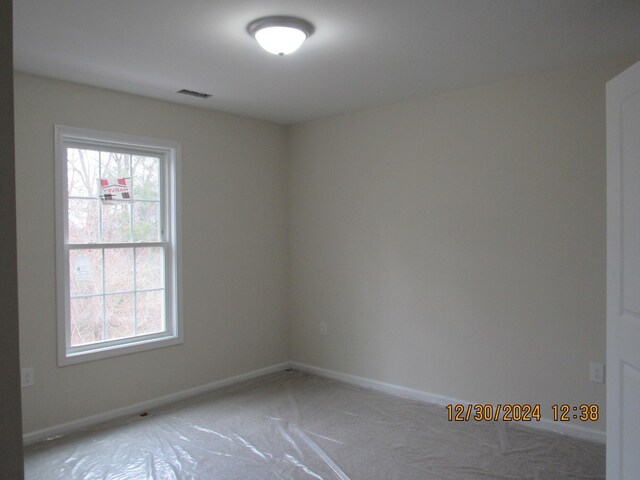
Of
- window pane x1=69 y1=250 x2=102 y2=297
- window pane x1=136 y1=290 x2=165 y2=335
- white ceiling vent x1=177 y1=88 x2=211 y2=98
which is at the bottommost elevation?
window pane x1=136 y1=290 x2=165 y2=335

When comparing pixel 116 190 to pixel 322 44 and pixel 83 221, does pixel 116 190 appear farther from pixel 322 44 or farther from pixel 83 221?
pixel 322 44

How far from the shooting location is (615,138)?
199 cm

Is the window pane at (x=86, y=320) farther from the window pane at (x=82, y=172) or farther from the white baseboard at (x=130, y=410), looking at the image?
the window pane at (x=82, y=172)

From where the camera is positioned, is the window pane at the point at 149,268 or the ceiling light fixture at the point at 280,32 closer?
the ceiling light fixture at the point at 280,32

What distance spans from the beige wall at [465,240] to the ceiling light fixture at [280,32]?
1.62 meters

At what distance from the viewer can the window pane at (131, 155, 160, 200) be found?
3824mm

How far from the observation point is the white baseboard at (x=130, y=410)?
10.5ft

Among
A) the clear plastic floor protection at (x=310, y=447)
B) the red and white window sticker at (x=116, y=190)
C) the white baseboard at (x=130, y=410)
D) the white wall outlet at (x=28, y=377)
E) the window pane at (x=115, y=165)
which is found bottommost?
the clear plastic floor protection at (x=310, y=447)

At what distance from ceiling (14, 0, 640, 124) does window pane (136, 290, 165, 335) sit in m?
1.60

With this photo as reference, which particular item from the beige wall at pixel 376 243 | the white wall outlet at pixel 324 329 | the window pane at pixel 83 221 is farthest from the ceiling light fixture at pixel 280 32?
the white wall outlet at pixel 324 329

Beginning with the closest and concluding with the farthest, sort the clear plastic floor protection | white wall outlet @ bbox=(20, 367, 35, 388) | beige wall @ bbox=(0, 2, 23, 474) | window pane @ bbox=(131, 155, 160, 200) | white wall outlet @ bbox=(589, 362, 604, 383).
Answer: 1. beige wall @ bbox=(0, 2, 23, 474)
2. the clear plastic floor protection
3. white wall outlet @ bbox=(589, 362, 604, 383)
4. white wall outlet @ bbox=(20, 367, 35, 388)
5. window pane @ bbox=(131, 155, 160, 200)

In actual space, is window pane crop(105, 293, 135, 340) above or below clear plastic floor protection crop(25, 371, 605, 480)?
above

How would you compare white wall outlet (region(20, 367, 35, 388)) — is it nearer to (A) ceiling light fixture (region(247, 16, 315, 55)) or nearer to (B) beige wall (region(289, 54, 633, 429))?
(B) beige wall (region(289, 54, 633, 429))
